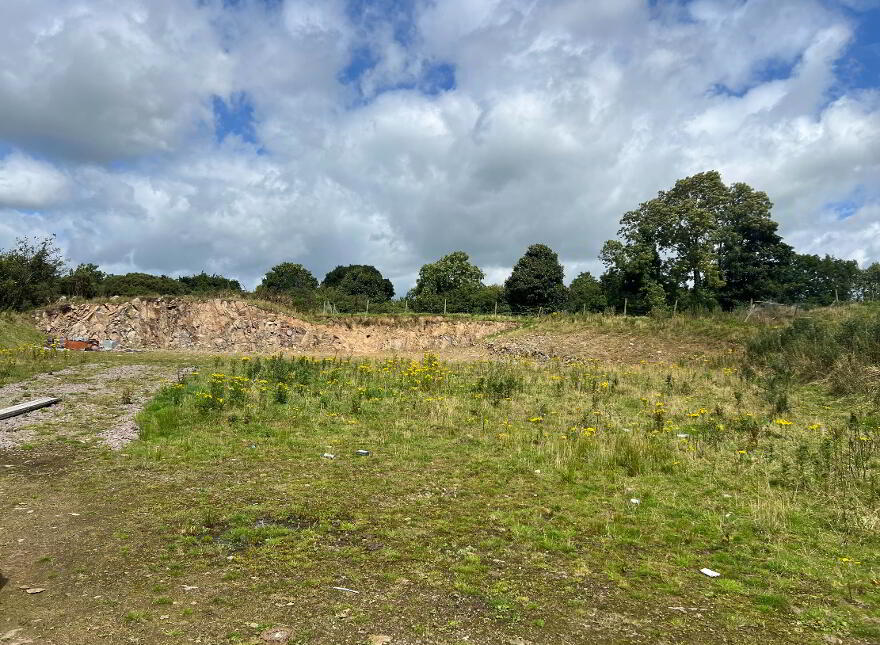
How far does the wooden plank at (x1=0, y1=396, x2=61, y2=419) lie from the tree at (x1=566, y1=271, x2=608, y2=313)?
184 feet

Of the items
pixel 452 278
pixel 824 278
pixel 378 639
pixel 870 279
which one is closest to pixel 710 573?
pixel 378 639

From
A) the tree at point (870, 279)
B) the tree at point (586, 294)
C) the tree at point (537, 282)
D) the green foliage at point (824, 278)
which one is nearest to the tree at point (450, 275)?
the tree at point (586, 294)

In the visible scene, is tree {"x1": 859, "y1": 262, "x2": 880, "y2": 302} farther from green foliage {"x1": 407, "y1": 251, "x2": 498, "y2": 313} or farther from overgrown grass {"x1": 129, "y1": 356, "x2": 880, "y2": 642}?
overgrown grass {"x1": 129, "y1": 356, "x2": 880, "y2": 642}

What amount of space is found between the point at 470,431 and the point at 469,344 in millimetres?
28972

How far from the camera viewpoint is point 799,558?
571 cm

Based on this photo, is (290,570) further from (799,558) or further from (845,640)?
(799,558)

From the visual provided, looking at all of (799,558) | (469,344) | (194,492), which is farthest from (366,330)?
(799,558)

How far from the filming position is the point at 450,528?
6332 millimetres

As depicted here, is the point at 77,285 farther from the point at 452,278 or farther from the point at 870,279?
the point at 870,279

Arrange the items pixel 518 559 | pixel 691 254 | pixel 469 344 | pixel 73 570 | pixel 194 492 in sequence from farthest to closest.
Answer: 1. pixel 691 254
2. pixel 469 344
3. pixel 194 492
4. pixel 518 559
5. pixel 73 570

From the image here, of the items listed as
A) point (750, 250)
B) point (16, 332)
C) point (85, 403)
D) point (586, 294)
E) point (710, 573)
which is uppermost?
point (750, 250)

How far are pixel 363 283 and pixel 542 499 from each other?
260 ft

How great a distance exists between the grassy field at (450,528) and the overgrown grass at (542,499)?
1.4 inches

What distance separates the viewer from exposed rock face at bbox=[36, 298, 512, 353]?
3912 cm
